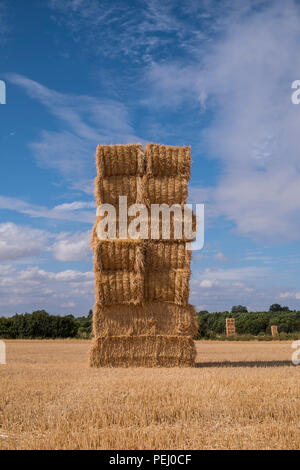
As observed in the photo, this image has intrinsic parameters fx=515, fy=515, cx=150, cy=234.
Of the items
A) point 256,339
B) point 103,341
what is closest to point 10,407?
point 103,341

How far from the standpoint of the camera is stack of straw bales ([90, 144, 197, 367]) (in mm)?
10656

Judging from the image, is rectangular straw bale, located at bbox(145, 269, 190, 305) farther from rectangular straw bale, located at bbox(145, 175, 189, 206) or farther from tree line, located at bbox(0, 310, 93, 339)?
tree line, located at bbox(0, 310, 93, 339)

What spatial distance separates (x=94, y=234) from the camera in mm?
10906

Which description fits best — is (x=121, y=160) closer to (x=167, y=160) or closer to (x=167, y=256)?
(x=167, y=160)

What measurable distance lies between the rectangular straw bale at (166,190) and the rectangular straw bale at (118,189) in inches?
7.7

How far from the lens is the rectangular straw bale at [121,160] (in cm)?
1123

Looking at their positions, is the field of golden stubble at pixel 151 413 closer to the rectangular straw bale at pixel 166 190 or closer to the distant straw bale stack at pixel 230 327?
the rectangular straw bale at pixel 166 190

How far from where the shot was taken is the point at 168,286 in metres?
10.9

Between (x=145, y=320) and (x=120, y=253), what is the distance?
1498mm

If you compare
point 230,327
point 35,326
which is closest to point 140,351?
point 35,326

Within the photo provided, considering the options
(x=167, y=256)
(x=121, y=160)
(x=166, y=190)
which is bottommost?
(x=167, y=256)

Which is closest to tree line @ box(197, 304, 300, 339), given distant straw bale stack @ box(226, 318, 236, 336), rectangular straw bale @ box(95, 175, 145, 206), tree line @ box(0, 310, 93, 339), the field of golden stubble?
distant straw bale stack @ box(226, 318, 236, 336)

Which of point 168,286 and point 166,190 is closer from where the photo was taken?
point 168,286

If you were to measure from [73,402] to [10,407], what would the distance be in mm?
697
